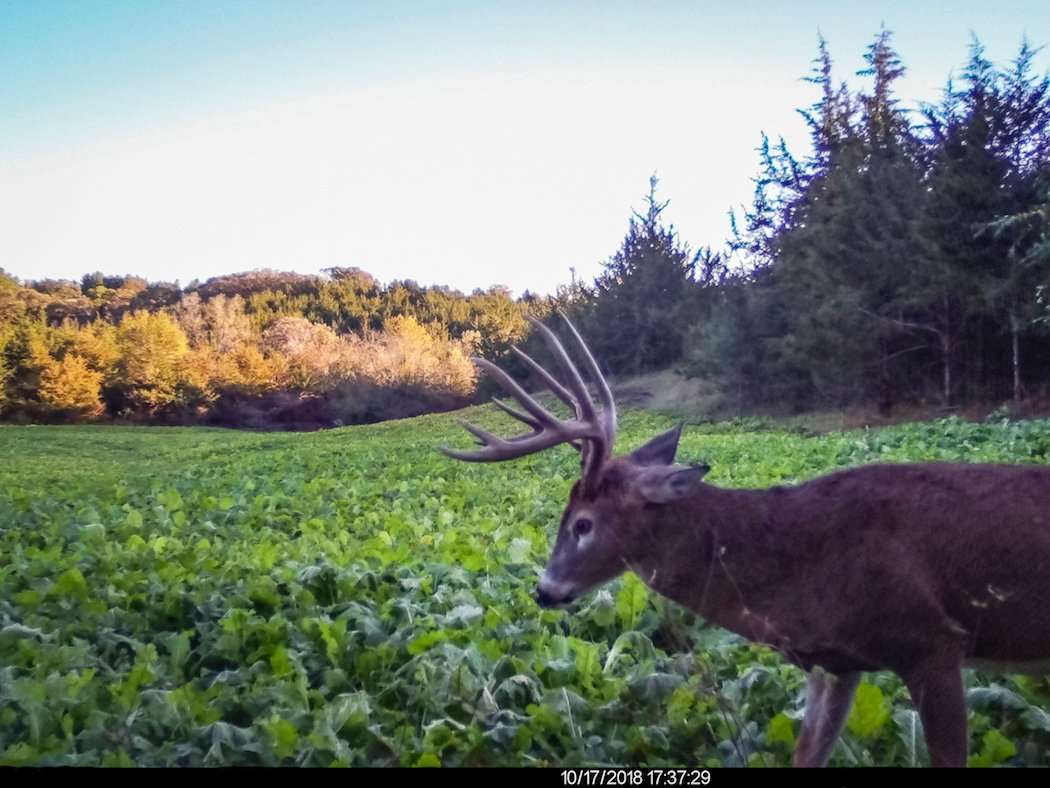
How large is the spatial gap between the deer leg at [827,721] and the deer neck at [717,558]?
0.56ft

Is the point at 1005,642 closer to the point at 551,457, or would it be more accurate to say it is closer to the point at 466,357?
the point at 466,357

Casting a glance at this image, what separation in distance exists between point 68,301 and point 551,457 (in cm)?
234

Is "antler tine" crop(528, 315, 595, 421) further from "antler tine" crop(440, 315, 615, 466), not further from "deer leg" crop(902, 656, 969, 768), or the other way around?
"deer leg" crop(902, 656, 969, 768)

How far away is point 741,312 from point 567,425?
1.51 meters

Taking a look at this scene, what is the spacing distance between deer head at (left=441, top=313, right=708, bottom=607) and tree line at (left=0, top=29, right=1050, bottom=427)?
1.76 feet

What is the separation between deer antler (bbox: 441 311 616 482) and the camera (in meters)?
2.38

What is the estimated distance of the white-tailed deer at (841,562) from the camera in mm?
1906

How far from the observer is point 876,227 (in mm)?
3336

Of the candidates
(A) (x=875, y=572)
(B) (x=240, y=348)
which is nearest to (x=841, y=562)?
(A) (x=875, y=572)

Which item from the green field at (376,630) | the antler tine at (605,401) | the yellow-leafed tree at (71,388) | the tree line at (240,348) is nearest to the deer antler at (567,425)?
the antler tine at (605,401)

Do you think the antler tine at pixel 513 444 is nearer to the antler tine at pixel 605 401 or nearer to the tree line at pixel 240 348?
the antler tine at pixel 605 401
